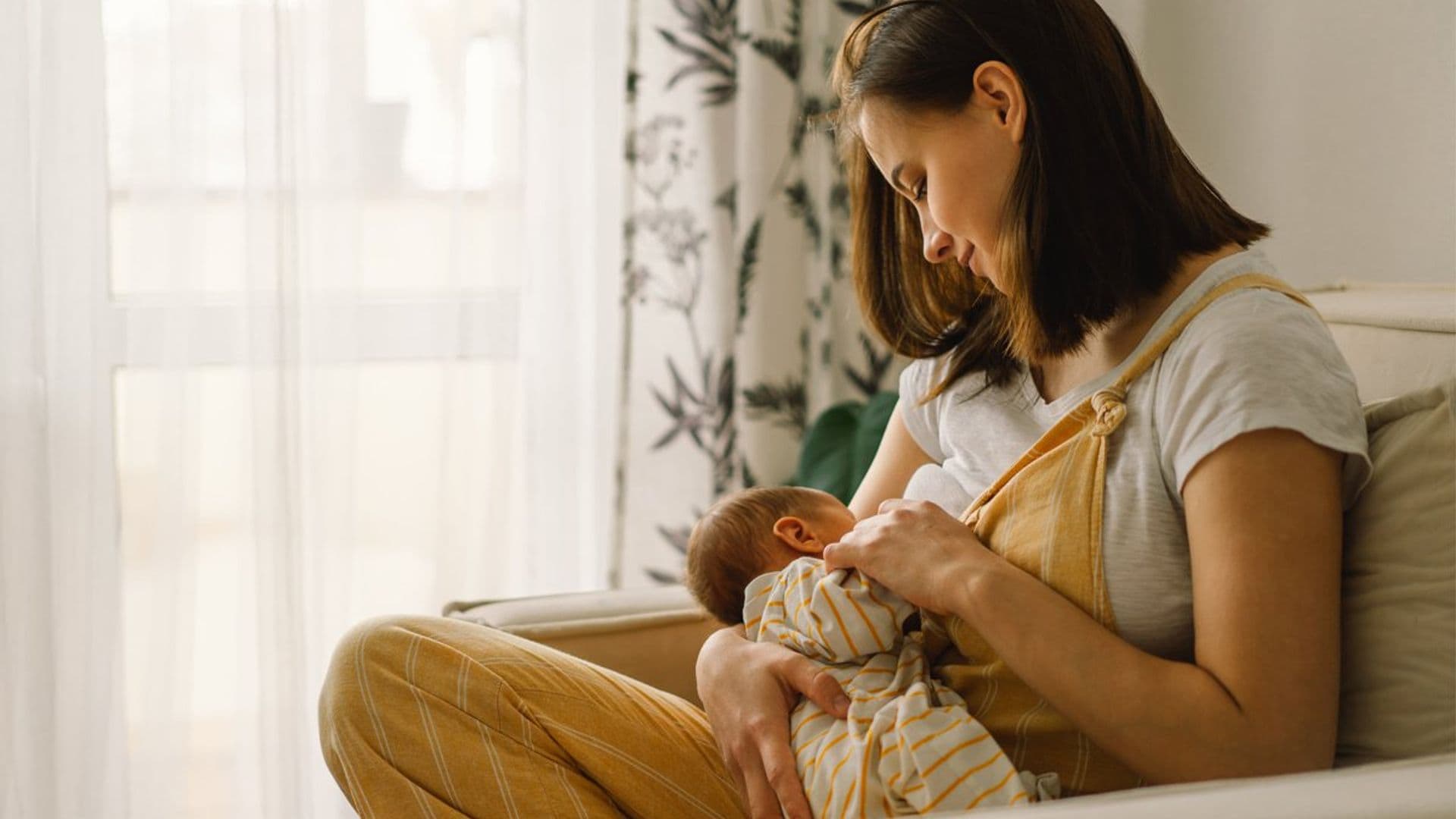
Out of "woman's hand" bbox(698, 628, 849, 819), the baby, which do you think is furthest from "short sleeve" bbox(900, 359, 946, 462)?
"woman's hand" bbox(698, 628, 849, 819)

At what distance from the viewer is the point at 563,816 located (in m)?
1.14

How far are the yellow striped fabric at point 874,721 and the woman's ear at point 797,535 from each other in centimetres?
10

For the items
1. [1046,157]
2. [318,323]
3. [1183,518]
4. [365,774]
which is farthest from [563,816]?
[318,323]

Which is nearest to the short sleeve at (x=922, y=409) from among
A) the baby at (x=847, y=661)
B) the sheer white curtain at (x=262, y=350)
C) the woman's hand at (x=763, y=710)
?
the baby at (x=847, y=661)

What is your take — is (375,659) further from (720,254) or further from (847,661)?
(720,254)

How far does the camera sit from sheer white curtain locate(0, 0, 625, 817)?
2.22m

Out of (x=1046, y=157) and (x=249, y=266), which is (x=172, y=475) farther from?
(x=1046, y=157)

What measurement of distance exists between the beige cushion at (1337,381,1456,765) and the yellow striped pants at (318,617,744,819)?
53 centimetres

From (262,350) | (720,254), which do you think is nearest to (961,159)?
(720,254)

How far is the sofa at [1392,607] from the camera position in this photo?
0.78 metres

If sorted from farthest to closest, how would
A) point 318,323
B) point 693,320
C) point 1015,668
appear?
1. point 693,320
2. point 318,323
3. point 1015,668

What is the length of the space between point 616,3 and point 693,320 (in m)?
0.61

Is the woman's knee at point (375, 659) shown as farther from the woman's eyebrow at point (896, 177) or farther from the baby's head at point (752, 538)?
the woman's eyebrow at point (896, 177)

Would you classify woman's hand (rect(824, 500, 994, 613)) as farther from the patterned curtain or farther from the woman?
the patterned curtain
